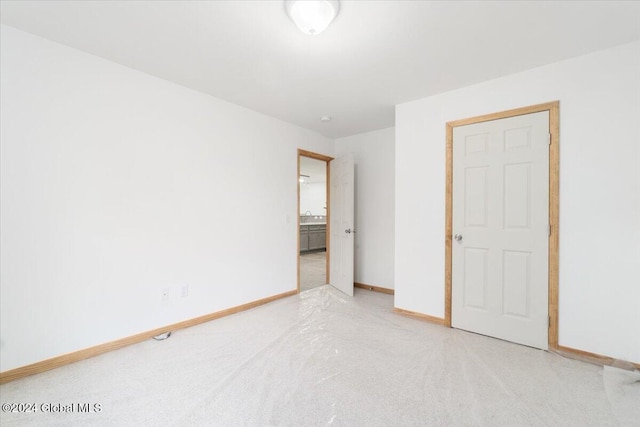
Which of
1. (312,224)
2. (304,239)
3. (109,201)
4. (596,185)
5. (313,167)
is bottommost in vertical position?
(304,239)

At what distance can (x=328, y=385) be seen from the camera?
187cm

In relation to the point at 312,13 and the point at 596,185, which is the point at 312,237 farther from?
the point at 312,13

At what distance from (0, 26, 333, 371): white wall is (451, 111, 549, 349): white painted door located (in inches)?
92.8

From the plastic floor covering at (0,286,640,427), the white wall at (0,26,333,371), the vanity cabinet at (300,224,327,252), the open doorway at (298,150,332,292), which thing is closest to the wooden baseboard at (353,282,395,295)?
the open doorway at (298,150,332,292)

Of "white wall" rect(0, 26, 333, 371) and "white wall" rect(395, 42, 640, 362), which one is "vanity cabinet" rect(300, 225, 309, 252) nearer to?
"white wall" rect(0, 26, 333, 371)

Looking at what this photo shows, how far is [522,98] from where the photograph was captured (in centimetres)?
249

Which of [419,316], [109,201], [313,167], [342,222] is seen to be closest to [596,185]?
[419,316]

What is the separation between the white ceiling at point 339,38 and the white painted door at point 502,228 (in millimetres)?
613

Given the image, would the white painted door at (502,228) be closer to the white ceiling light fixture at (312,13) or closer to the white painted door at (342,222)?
the white painted door at (342,222)

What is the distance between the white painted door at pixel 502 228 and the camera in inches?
95.3

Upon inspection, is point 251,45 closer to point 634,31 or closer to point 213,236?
point 213,236

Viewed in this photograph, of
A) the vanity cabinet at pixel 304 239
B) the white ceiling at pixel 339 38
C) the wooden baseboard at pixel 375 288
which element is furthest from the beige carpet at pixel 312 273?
the white ceiling at pixel 339 38

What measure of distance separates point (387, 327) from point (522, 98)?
2480mm

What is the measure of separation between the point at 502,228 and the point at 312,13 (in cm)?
238
